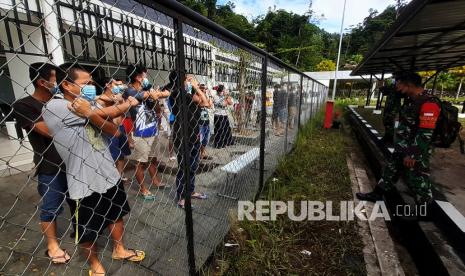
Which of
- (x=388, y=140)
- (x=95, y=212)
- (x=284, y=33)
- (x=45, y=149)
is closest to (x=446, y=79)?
(x=284, y=33)

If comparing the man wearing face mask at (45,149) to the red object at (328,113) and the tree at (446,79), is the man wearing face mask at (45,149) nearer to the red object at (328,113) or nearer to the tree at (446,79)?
the red object at (328,113)

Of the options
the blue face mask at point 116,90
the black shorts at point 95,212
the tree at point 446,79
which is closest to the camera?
the black shorts at point 95,212

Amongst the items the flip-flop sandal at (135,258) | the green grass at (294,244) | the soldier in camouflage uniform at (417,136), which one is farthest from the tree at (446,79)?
the flip-flop sandal at (135,258)

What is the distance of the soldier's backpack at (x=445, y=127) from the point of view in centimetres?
328

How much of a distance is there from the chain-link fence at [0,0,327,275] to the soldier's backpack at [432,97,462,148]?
227cm

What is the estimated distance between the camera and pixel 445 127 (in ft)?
10.8

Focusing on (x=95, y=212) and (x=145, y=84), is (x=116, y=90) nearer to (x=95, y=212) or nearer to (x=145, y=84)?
(x=145, y=84)

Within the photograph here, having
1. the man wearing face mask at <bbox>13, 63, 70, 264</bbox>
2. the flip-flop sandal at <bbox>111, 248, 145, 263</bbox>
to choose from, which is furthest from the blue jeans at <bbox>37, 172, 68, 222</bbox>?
the flip-flop sandal at <bbox>111, 248, 145, 263</bbox>

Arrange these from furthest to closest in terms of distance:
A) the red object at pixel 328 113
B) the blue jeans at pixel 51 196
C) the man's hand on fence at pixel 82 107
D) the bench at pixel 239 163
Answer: the red object at pixel 328 113
the bench at pixel 239 163
the blue jeans at pixel 51 196
the man's hand on fence at pixel 82 107

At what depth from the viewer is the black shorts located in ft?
6.24

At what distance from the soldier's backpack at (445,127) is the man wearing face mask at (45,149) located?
13.6ft

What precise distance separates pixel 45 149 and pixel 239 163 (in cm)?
209

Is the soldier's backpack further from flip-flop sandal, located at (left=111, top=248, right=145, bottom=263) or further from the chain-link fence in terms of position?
flip-flop sandal, located at (left=111, top=248, right=145, bottom=263)

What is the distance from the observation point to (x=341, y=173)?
4.65m
